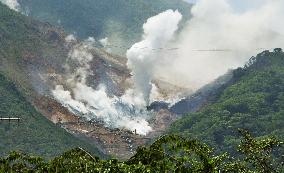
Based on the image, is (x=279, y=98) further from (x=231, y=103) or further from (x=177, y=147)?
(x=177, y=147)

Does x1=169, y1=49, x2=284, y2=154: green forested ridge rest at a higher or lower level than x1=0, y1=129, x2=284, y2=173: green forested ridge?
higher

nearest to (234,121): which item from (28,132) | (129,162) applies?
(28,132)

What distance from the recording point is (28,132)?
170 meters

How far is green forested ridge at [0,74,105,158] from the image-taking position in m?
160

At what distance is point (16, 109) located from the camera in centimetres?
17875

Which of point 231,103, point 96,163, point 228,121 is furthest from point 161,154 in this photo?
point 231,103

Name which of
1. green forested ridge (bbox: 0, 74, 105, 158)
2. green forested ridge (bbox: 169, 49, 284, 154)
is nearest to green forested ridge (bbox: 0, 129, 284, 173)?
green forested ridge (bbox: 0, 74, 105, 158)

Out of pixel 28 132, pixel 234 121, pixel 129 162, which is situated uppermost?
pixel 234 121

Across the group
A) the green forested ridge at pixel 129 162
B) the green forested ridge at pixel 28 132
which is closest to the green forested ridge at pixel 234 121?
the green forested ridge at pixel 28 132

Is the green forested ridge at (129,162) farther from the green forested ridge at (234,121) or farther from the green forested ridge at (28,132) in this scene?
the green forested ridge at (234,121)

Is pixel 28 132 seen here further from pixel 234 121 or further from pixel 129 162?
pixel 129 162

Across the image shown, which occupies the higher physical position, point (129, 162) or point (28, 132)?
point (28, 132)

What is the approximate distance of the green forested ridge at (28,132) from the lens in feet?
525

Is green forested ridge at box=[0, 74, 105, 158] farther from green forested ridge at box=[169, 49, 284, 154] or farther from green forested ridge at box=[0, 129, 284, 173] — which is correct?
green forested ridge at box=[0, 129, 284, 173]
